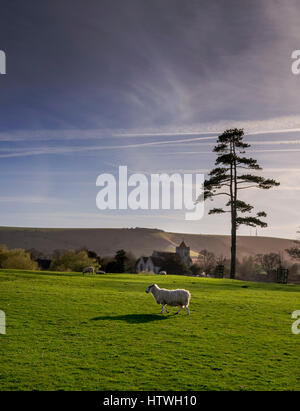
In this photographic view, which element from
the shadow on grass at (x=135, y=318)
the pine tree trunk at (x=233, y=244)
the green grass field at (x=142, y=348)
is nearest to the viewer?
the green grass field at (x=142, y=348)

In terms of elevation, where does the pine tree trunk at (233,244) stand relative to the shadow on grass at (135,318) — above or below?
above

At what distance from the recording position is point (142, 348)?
1270 cm

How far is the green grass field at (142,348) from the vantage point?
9.84 m

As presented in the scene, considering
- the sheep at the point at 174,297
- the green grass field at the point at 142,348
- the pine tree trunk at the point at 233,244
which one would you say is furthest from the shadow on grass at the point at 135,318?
the pine tree trunk at the point at 233,244

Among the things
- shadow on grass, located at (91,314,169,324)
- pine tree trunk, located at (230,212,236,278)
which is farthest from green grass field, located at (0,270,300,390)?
pine tree trunk, located at (230,212,236,278)

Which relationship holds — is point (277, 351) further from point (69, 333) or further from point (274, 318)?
point (69, 333)

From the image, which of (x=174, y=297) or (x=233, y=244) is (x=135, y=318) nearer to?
(x=174, y=297)

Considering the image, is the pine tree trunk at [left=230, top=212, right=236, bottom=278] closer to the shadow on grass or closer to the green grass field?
the green grass field

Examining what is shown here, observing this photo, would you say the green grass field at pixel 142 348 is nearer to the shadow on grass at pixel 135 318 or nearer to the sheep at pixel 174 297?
the shadow on grass at pixel 135 318

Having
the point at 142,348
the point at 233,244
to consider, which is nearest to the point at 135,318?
the point at 142,348

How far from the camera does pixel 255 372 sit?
35.6 ft

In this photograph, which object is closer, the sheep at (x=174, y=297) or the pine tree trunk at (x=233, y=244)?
the sheep at (x=174, y=297)

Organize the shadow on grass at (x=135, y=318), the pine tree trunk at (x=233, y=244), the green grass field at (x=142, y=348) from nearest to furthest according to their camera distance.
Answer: the green grass field at (x=142, y=348), the shadow on grass at (x=135, y=318), the pine tree trunk at (x=233, y=244)
